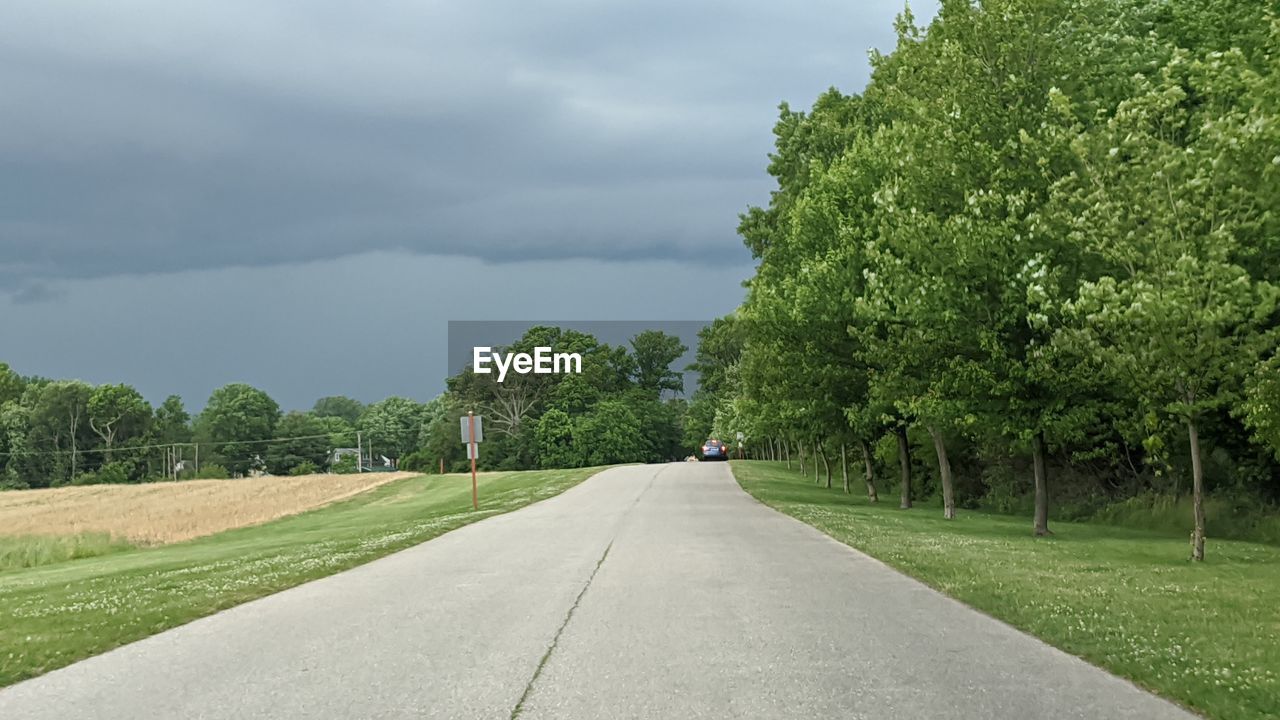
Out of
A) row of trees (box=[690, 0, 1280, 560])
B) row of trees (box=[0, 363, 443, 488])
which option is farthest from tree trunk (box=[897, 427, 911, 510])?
row of trees (box=[0, 363, 443, 488])

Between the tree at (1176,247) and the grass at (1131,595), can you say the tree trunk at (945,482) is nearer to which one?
the grass at (1131,595)

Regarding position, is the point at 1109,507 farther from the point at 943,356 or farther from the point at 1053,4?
the point at 1053,4

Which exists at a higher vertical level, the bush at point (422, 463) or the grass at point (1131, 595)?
the grass at point (1131, 595)

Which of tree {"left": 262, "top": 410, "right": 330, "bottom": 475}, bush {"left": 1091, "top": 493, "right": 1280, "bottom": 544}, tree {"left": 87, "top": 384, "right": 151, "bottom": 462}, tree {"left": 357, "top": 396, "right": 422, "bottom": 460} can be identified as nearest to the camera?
bush {"left": 1091, "top": 493, "right": 1280, "bottom": 544}

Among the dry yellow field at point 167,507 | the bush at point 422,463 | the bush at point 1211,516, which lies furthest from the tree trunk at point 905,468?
the bush at point 422,463

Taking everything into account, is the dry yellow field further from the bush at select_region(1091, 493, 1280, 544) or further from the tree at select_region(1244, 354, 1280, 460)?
the tree at select_region(1244, 354, 1280, 460)

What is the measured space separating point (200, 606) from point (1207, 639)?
1049 centimetres

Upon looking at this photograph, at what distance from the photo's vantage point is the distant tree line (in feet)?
366

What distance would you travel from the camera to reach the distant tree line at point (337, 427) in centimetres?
11144

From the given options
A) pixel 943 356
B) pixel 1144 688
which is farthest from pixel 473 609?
pixel 943 356

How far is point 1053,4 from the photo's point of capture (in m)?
22.9

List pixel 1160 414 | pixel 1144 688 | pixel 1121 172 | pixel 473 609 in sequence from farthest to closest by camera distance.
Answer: pixel 1160 414 < pixel 1121 172 < pixel 473 609 < pixel 1144 688

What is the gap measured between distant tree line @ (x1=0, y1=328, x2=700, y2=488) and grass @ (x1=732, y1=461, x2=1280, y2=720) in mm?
86360

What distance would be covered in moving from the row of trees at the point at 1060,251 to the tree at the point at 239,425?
135504 mm
